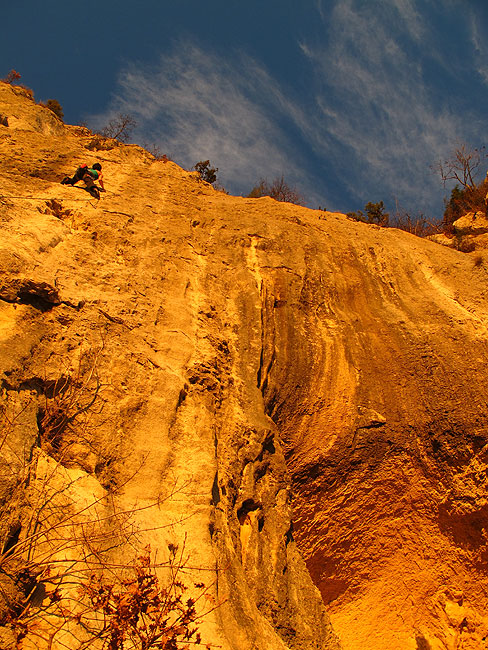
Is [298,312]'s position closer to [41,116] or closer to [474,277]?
[474,277]

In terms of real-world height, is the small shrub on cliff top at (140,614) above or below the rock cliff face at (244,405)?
below

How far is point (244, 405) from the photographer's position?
6.16 metres

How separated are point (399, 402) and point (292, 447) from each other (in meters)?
1.90

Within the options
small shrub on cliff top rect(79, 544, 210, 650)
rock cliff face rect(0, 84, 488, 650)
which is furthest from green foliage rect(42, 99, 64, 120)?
small shrub on cliff top rect(79, 544, 210, 650)

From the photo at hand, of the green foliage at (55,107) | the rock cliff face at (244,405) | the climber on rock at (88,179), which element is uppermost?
the green foliage at (55,107)

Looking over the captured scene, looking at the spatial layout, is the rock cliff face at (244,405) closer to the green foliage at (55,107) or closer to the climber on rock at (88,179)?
the climber on rock at (88,179)

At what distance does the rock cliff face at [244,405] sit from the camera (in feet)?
13.3

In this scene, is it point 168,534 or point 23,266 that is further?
point 23,266

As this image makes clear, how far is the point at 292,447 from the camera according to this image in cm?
681

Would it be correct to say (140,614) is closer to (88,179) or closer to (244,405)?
(244,405)

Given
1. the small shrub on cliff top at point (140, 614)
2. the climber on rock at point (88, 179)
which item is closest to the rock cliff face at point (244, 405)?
the small shrub on cliff top at point (140, 614)

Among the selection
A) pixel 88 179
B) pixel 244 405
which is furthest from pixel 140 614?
pixel 88 179

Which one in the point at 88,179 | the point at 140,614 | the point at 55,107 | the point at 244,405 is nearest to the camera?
the point at 140,614

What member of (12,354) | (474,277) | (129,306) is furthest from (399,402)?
(12,354)
